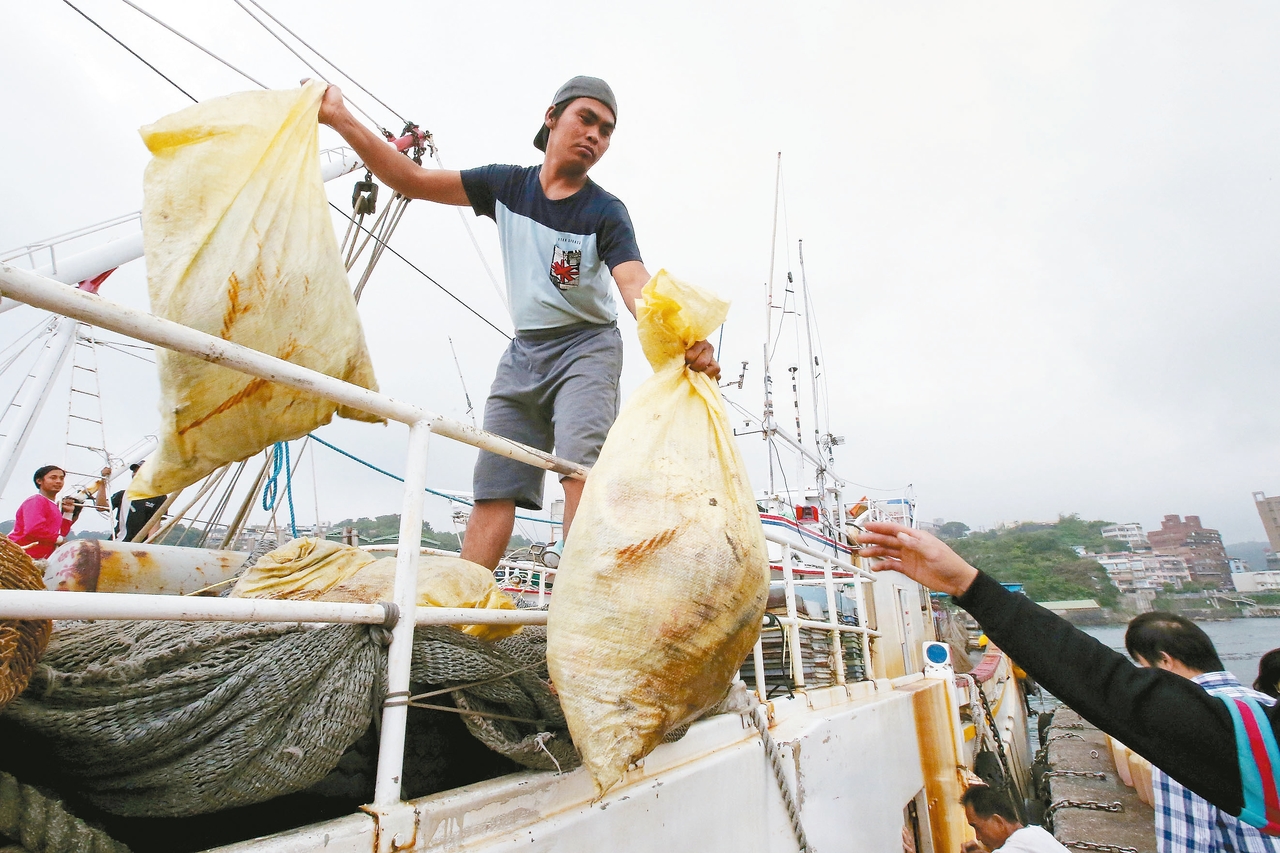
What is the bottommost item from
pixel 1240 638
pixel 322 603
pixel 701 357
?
pixel 1240 638

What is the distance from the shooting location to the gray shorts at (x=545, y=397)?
208cm

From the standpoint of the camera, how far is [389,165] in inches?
77.7

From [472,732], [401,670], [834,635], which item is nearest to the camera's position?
[401,670]

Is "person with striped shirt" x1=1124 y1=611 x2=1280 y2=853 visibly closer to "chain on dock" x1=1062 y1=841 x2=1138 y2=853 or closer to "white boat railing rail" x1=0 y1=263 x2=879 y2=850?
"white boat railing rail" x1=0 y1=263 x2=879 y2=850

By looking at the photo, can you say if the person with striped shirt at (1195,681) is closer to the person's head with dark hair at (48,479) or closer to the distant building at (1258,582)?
the person's head with dark hair at (48,479)

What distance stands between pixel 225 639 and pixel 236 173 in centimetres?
88

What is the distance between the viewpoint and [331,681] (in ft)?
3.44

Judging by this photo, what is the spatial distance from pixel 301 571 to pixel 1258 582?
11674cm

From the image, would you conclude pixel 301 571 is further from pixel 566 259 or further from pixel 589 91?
pixel 589 91

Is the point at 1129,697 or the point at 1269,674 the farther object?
the point at 1269,674

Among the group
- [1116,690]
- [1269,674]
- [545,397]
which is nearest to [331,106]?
[545,397]

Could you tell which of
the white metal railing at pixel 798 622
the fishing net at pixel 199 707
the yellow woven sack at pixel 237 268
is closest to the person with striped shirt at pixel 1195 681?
the white metal railing at pixel 798 622

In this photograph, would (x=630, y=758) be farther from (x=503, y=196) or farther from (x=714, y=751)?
(x=503, y=196)

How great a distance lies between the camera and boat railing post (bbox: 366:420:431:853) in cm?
102
